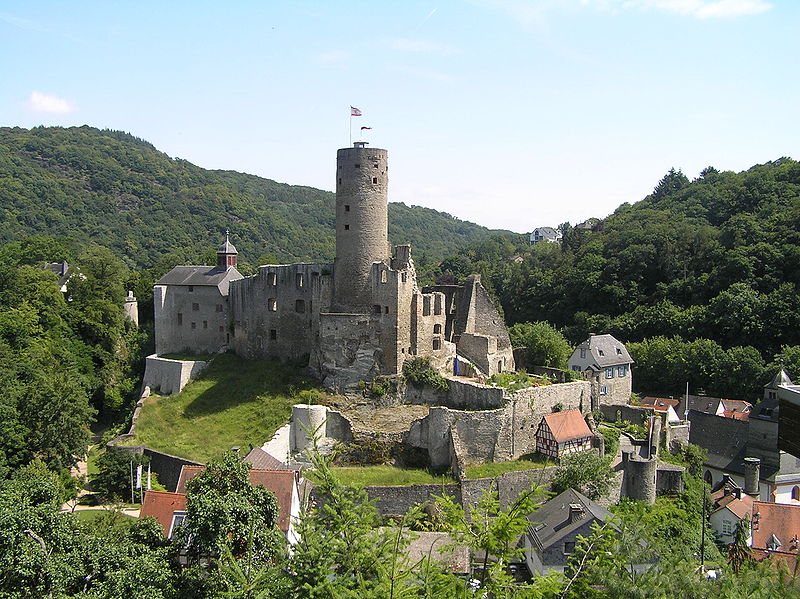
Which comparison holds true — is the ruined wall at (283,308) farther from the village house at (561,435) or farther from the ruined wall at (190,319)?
the village house at (561,435)

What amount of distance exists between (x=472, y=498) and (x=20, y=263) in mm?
53899

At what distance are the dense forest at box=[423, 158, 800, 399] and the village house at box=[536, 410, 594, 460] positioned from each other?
26.0 m

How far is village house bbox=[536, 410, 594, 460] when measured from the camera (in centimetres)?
3269

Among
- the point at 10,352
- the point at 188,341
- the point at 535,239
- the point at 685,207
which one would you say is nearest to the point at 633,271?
the point at 685,207

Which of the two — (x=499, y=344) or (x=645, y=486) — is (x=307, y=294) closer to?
(x=499, y=344)

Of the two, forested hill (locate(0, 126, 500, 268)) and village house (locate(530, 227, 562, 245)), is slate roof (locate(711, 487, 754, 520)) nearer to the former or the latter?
forested hill (locate(0, 126, 500, 268))

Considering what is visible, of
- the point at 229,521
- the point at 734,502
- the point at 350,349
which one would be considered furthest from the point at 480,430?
the point at 229,521

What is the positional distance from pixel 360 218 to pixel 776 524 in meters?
24.6

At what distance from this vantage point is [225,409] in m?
35.8

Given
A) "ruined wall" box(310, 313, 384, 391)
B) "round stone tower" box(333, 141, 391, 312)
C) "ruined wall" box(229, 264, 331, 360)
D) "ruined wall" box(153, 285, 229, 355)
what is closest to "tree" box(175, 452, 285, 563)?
"ruined wall" box(310, 313, 384, 391)

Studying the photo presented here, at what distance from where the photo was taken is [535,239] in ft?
556

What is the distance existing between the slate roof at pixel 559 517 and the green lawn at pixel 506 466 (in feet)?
5.63

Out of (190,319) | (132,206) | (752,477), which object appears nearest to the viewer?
(752,477)

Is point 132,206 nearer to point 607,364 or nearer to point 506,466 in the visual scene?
point 607,364
